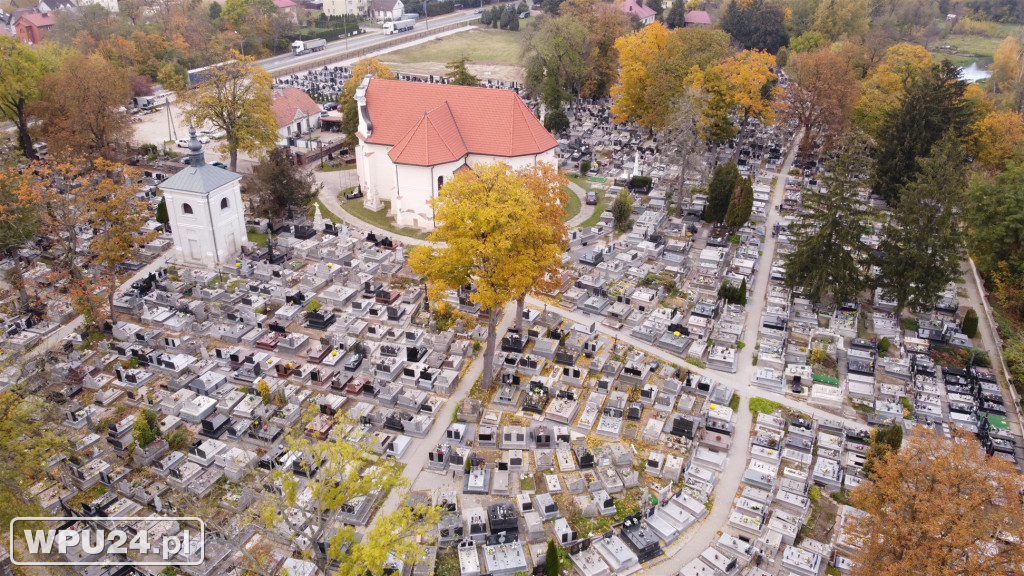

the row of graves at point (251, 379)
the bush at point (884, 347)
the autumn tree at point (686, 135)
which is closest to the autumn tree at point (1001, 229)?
the bush at point (884, 347)

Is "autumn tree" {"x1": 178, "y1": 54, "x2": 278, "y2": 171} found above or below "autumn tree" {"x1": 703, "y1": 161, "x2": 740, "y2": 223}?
above

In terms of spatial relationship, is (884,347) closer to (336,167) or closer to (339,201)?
(339,201)

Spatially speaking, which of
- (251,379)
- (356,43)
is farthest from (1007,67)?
(251,379)

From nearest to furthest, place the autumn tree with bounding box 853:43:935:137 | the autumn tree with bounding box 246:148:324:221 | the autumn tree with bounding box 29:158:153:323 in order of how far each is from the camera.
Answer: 1. the autumn tree with bounding box 29:158:153:323
2. the autumn tree with bounding box 246:148:324:221
3. the autumn tree with bounding box 853:43:935:137

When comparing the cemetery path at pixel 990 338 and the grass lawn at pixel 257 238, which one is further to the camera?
the grass lawn at pixel 257 238

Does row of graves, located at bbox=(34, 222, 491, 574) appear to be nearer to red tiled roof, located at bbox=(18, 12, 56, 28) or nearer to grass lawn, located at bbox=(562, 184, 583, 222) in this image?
grass lawn, located at bbox=(562, 184, 583, 222)

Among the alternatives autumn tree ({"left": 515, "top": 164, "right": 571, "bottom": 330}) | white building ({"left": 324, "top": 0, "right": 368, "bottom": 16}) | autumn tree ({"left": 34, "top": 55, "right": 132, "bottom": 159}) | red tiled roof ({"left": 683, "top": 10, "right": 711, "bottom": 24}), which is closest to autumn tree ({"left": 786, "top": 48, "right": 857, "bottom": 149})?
autumn tree ({"left": 515, "top": 164, "right": 571, "bottom": 330})

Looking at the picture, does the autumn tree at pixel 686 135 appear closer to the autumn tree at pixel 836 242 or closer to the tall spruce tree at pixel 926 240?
the autumn tree at pixel 836 242
